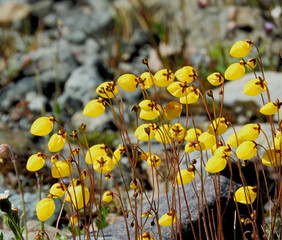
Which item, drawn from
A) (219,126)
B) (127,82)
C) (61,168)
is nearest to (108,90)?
(127,82)

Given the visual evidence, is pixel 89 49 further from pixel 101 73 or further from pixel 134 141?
pixel 134 141

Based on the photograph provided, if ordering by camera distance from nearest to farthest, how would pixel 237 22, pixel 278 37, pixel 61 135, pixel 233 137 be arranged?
pixel 61 135
pixel 233 137
pixel 278 37
pixel 237 22

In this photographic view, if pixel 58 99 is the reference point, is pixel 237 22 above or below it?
above

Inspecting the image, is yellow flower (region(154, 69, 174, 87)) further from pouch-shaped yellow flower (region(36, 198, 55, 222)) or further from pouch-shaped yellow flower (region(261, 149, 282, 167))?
pouch-shaped yellow flower (region(36, 198, 55, 222))

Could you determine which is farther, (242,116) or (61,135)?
(242,116)

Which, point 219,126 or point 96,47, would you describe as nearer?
point 219,126

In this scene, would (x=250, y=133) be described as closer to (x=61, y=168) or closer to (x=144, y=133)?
(x=144, y=133)

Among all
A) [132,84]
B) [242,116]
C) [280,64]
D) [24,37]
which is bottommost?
[242,116]

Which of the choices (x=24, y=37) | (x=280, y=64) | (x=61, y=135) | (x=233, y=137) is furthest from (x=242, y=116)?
(x=24, y=37)
